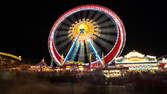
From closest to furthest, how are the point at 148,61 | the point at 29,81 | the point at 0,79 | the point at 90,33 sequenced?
the point at 0,79, the point at 29,81, the point at 90,33, the point at 148,61

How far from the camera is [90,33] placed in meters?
37.1

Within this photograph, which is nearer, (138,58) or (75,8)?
(75,8)

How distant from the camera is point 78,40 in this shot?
124ft

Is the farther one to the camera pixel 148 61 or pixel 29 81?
pixel 148 61

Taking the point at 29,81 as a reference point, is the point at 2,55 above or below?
above

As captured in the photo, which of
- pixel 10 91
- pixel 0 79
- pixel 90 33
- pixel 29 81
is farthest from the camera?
pixel 90 33

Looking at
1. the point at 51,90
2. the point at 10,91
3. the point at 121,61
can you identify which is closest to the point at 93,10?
the point at 121,61

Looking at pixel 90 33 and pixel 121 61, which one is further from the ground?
pixel 90 33

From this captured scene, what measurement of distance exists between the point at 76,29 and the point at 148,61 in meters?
22.2

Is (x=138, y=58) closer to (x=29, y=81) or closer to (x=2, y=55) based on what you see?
(x=2, y=55)

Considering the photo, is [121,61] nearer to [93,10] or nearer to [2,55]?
[93,10]

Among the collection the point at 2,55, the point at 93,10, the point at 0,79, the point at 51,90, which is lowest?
the point at 51,90

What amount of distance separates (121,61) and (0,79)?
43139 millimetres

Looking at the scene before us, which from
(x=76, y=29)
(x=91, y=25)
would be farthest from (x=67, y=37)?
(x=91, y=25)
